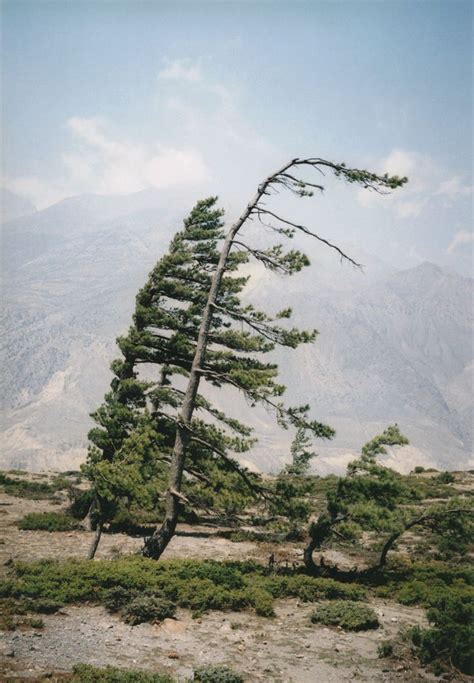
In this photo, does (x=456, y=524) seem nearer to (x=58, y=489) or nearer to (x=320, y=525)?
(x=320, y=525)

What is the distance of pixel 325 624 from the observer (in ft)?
30.3

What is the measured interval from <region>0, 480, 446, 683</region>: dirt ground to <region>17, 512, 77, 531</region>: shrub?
10.7 metres

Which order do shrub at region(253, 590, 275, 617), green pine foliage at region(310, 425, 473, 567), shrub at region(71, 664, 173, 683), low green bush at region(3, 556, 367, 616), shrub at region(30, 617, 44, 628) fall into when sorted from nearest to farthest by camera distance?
shrub at region(71, 664, 173, 683), shrub at region(30, 617, 44, 628), low green bush at region(3, 556, 367, 616), shrub at region(253, 590, 275, 617), green pine foliage at region(310, 425, 473, 567)

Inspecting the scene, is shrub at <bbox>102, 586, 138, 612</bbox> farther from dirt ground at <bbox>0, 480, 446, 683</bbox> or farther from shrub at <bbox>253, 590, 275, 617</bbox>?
shrub at <bbox>253, 590, 275, 617</bbox>

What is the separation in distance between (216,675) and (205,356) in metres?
7.98

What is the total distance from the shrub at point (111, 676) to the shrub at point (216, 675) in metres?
0.50

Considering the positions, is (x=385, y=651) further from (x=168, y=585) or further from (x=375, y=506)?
(x=168, y=585)

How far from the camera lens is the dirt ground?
680 cm

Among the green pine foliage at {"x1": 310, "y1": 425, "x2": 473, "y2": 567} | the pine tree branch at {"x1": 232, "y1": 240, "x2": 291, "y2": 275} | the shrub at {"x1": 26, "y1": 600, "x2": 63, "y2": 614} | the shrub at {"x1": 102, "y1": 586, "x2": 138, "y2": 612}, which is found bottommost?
the shrub at {"x1": 26, "y1": 600, "x2": 63, "y2": 614}

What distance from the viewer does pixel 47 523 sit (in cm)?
1867

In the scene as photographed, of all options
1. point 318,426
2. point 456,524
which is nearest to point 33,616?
point 318,426

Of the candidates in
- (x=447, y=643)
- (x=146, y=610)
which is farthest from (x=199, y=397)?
(x=447, y=643)

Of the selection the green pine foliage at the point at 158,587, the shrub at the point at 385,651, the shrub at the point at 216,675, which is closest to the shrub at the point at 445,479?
the green pine foliage at the point at 158,587

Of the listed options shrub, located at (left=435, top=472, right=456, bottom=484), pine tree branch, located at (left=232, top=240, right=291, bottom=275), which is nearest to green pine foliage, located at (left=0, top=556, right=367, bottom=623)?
pine tree branch, located at (left=232, top=240, right=291, bottom=275)
